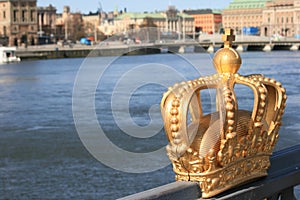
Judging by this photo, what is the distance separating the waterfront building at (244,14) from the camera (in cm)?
13438

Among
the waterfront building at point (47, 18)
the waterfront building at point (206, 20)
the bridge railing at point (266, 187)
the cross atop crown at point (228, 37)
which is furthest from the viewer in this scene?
the waterfront building at point (206, 20)

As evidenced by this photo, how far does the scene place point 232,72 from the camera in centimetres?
299

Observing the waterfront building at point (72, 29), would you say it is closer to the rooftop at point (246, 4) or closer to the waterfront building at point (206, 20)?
the waterfront building at point (206, 20)

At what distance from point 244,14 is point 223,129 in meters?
136

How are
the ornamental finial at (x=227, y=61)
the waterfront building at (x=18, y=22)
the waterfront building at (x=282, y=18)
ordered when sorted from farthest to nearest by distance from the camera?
the waterfront building at (x=282, y=18) → the waterfront building at (x=18, y=22) → the ornamental finial at (x=227, y=61)

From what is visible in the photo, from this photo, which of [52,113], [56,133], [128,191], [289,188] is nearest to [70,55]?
[52,113]

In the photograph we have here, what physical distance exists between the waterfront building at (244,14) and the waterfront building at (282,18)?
7727mm

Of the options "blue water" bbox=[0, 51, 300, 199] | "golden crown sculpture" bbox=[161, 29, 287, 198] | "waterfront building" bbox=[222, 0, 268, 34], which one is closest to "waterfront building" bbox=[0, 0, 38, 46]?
"waterfront building" bbox=[222, 0, 268, 34]

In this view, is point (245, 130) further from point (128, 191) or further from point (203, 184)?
point (128, 191)

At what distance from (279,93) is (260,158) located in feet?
1.10

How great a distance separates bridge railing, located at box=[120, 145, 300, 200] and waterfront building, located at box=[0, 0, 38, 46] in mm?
96697

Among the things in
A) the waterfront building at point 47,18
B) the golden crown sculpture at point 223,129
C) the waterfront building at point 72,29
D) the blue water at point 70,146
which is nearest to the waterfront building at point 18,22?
the waterfront building at point 72,29

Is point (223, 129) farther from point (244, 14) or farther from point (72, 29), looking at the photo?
point (244, 14)

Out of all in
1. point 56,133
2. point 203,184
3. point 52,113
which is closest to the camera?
point 203,184
